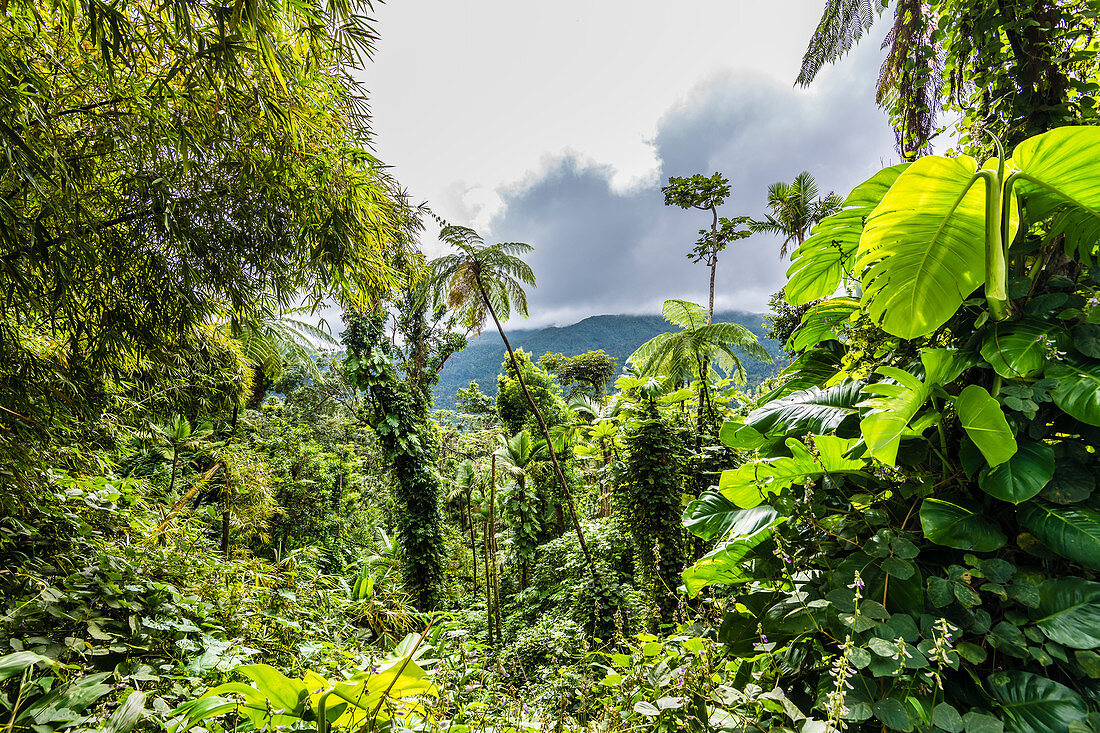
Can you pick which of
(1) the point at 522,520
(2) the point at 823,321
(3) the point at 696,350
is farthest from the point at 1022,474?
(1) the point at 522,520

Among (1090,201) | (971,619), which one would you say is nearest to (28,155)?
(971,619)

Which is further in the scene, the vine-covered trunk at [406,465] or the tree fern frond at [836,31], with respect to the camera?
the tree fern frond at [836,31]

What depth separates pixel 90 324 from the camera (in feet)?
7.41

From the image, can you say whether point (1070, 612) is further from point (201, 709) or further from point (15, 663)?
point (15, 663)

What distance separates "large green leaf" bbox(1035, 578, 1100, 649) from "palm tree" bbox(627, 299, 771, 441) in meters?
3.31

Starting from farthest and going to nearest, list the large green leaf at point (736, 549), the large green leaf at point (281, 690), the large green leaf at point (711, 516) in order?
1. the large green leaf at point (711, 516)
2. the large green leaf at point (736, 549)
3. the large green leaf at point (281, 690)

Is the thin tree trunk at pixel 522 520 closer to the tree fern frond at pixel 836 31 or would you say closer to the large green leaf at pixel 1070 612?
the large green leaf at pixel 1070 612

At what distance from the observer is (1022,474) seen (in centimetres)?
97

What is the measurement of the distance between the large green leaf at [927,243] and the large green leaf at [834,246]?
10.9 inches

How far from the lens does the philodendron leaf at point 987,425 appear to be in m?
0.93

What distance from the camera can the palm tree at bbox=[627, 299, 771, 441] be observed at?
5.04m

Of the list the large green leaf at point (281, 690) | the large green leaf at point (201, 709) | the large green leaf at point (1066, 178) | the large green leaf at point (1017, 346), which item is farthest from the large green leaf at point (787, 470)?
the large green leaf at point (201, 709)

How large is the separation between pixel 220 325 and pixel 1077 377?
553 centimetres

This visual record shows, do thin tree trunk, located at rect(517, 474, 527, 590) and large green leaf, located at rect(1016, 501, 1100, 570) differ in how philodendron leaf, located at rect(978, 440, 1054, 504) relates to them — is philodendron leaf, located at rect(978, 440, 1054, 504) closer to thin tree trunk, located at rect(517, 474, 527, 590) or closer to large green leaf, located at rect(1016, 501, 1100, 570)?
large green leaf, located at rect(1016, 501, 1100, 570)
